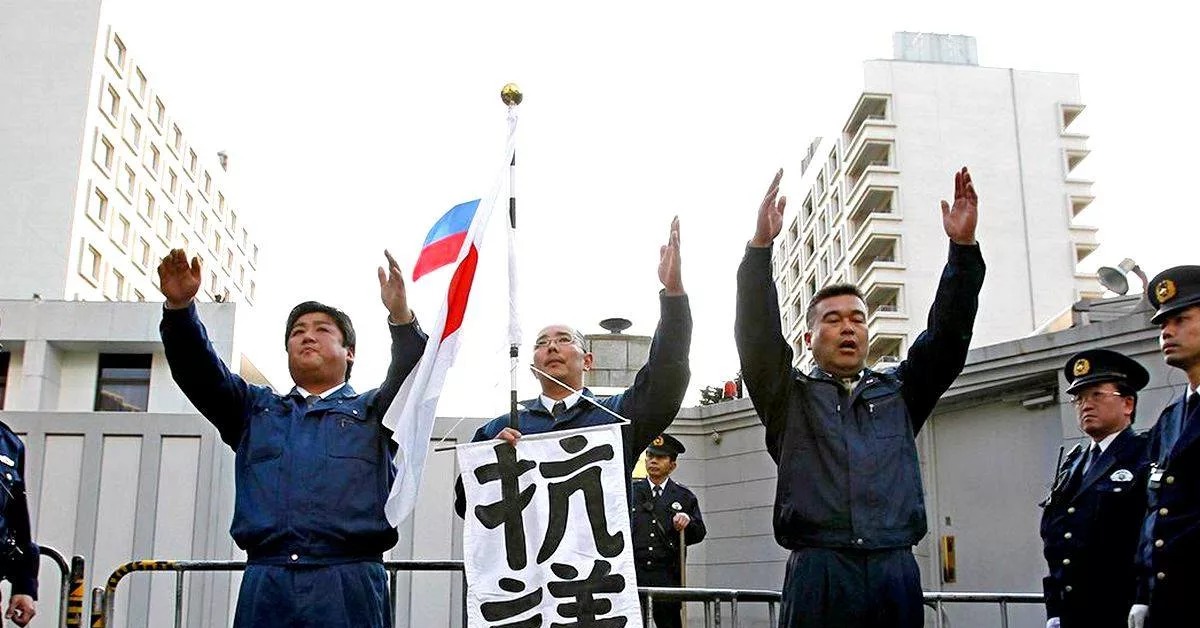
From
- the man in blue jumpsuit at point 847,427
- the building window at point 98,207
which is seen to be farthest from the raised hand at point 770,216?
the building window at point 98,207

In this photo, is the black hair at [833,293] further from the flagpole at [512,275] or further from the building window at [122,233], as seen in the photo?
the building window at [122,233]

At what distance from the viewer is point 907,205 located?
177ft

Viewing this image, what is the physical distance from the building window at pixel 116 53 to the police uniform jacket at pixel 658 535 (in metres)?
45.2

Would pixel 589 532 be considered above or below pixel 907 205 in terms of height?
below

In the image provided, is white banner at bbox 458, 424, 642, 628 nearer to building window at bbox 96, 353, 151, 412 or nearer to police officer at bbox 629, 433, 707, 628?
police officer at bbox 629, 433, 707, 628

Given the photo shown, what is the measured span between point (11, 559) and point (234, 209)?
69017 mm

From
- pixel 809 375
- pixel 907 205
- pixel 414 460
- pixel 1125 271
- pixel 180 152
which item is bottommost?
pixel 414 460

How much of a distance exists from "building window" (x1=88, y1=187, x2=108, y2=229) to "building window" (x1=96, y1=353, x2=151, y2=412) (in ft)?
40.4

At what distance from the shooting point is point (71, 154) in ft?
149

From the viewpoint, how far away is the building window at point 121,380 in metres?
36.2

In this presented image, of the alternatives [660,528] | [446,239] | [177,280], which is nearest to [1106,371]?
[446,239]

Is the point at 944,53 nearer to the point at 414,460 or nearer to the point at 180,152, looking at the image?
the point at 180,152

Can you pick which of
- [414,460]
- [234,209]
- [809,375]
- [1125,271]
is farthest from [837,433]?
[234,209]

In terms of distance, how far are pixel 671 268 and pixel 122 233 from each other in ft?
168
